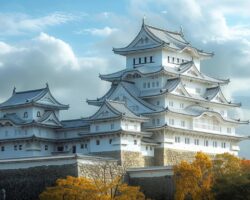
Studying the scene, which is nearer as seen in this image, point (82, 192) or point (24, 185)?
point (82, 192)

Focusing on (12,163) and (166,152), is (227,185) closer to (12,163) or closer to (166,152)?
(166,152)

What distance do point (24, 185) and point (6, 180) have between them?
212 cm

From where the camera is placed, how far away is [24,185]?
57.4m

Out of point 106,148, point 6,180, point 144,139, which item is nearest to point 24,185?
point 6,180

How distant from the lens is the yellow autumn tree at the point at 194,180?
50.7m

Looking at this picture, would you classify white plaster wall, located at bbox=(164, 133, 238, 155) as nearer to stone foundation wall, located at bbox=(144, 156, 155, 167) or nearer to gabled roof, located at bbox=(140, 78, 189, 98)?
stone foundation wall, located at bbox=(144, 156, 155, 167)

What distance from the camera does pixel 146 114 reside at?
6444cm

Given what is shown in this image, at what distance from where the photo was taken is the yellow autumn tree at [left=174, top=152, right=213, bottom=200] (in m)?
50.7

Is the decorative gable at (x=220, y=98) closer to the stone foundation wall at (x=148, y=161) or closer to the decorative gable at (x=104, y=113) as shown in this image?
the stone foundation wall at (x=148, y=161)

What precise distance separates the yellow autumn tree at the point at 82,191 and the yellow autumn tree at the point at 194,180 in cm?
295

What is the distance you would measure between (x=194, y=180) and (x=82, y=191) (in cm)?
801

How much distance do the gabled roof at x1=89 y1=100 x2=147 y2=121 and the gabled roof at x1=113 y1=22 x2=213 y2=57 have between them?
8.85 metres

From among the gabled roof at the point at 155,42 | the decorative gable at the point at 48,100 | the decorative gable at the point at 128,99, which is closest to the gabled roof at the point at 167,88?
the decorative gable at the point at 128,99

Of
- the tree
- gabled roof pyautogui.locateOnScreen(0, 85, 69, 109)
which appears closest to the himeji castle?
gabled roof pyautogui.locateOnScreen(0, 85, 69, 109)
